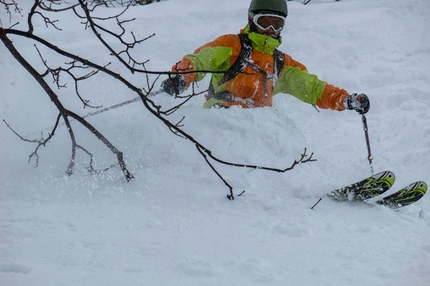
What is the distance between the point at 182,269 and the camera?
2.98m

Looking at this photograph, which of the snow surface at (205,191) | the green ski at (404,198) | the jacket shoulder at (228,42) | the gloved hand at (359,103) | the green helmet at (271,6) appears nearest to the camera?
the snow surface at (205,191)

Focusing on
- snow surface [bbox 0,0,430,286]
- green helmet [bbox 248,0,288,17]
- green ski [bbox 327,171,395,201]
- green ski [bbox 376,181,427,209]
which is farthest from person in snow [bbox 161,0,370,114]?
green ski [bbox 376,181,427,209]

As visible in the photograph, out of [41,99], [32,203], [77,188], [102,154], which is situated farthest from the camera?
[41,99]

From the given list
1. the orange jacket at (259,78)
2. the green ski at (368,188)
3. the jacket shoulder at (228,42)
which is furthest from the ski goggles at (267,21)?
the green ski at (368,188)

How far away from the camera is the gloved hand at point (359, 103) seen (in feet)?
16.7

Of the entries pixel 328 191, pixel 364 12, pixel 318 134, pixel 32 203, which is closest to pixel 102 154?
pixel 32 203

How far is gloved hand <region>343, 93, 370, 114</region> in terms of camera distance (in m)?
5.10

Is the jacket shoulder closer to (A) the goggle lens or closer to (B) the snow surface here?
(A) the goggle lens

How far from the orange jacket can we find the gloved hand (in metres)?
0.18

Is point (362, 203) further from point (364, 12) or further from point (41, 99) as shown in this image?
point (364, 12)

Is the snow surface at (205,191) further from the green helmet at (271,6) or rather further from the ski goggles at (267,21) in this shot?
the green helmet at (271,6)

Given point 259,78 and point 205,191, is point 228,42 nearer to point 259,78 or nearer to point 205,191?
point 259,78

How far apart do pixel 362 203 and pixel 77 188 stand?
2.76m

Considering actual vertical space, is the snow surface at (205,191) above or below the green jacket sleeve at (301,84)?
below
